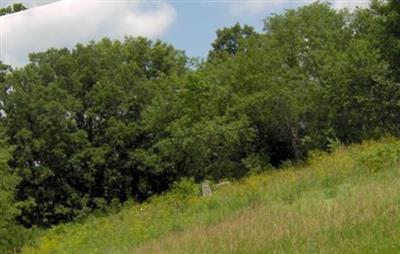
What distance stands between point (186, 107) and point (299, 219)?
28.4 metres

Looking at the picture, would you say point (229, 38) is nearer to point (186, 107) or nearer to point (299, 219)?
point (186, 107)

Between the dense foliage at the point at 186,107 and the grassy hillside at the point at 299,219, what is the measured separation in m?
15.5

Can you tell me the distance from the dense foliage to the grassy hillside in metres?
15.5

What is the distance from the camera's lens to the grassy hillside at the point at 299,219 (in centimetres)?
607

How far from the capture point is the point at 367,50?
29.7 meters

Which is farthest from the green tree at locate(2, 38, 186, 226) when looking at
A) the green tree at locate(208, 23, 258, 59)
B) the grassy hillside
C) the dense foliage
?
the grassy hillside

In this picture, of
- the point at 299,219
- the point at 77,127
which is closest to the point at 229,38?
the point at 77,127

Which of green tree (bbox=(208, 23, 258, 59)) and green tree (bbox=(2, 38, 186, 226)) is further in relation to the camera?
green tree (bbox=(208, 23, 258, 59))

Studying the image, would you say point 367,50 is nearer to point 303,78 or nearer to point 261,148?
point 303,78

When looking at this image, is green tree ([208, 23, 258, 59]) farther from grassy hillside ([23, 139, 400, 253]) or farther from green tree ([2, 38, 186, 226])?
grassy hillside ([23, 139, 400, 253])

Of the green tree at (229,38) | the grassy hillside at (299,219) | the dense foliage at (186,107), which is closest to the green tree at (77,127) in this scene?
the dense foliage at (186,107)

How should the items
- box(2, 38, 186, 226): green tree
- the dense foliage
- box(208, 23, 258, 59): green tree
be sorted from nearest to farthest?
the dense foliage
box(2, 38, 186, 226): green tree
box(208, 23, 258, 59): green tree

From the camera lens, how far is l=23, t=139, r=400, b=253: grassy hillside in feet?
19.9

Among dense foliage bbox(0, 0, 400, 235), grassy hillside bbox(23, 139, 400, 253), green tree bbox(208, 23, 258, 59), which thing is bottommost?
grassy hillside bbox(23, 139, 400, 253)
